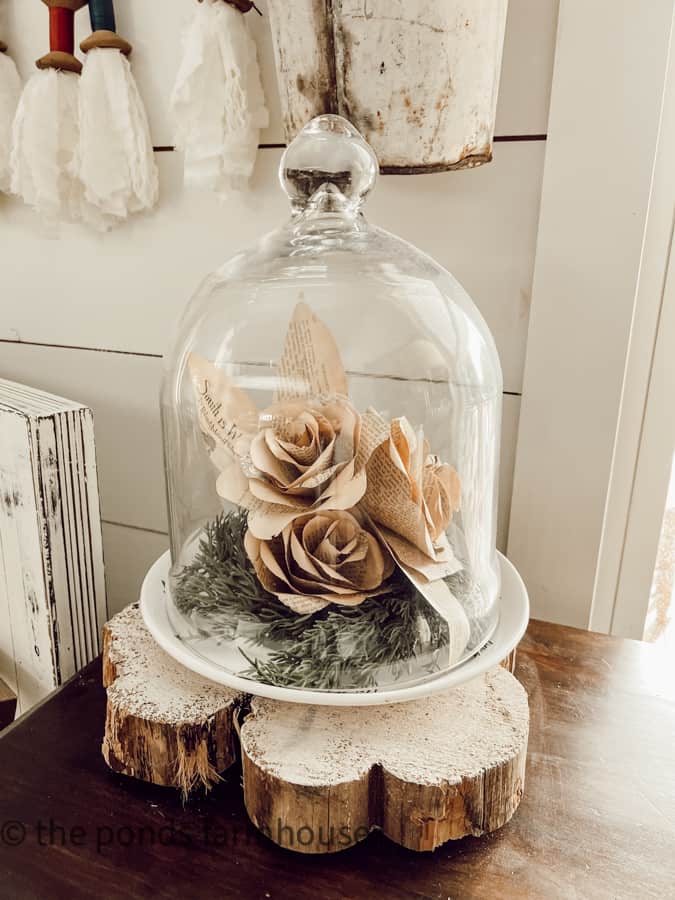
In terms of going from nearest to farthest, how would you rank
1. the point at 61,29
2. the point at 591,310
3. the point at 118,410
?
1. the point at 591,310
2. the point at 61,29
3. the point at 118,410

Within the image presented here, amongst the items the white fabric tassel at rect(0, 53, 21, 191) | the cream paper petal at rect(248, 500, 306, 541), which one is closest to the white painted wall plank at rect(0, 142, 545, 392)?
the white fabric tassel at rect(0, 53, 21, 191)

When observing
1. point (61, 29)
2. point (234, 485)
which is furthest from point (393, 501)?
point (61, 29)

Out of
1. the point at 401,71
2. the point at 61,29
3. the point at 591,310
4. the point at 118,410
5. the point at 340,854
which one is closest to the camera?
the point at 340,854

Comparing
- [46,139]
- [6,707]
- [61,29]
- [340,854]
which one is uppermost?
[61,29]

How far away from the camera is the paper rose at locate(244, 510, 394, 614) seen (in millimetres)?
452

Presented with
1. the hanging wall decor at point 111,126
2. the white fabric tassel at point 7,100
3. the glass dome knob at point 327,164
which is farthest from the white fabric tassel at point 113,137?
the glass dome knob at point 327,164

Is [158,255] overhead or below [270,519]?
overhead

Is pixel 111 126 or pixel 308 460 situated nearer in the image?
pixel 308 460

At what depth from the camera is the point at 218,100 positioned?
673 millimetres

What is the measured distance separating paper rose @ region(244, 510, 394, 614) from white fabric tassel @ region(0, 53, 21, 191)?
0.64 meters

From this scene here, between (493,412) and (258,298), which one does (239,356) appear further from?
(493,412)

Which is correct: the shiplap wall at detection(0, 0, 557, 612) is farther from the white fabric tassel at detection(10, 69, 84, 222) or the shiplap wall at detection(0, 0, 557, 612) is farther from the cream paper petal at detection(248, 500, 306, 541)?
the cream paper petal at detection(248, 500, 306, 541)

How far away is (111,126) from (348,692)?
25.9 inches

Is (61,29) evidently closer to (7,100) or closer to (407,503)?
(7,100)
